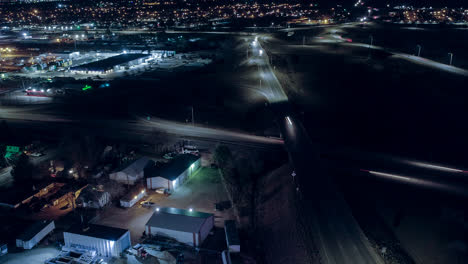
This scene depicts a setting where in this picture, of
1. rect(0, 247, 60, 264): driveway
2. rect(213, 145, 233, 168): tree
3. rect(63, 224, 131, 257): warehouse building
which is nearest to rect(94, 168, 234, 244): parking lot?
rect(213, 145, 233, 168): tree

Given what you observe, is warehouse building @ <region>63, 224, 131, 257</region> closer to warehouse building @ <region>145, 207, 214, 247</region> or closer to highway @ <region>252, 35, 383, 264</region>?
warehouse building @ <region>145, 207, 214, 247</region>

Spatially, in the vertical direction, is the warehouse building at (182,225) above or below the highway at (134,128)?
below

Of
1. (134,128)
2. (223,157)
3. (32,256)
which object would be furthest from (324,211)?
(134,128)

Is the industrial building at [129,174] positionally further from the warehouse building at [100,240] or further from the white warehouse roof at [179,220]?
the warehouse building at [100,240]

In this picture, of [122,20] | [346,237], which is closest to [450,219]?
[346,237]

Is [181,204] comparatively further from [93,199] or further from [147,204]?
[93,199]

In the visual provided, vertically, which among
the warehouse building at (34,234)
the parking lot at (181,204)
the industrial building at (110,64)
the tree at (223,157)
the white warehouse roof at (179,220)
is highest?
the industrial building at (110,64)

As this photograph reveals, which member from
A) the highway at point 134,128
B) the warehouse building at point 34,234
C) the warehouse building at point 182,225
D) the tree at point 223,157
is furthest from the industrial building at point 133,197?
the highway at point 134,128

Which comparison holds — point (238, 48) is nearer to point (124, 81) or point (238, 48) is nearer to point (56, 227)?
point (124, 81)
